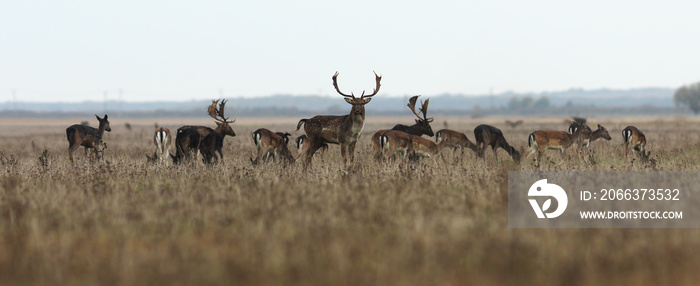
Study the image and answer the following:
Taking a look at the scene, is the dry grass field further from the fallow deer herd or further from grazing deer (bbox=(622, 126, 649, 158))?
grazing deer (bbox=(622, 126, 649, 158))

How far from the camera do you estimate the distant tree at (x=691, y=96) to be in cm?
16412

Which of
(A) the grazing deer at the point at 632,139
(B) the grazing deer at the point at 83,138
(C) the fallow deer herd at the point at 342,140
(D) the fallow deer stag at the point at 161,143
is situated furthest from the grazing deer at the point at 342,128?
(A) the grazing deer at the point at 632,139

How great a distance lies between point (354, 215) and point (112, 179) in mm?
6113

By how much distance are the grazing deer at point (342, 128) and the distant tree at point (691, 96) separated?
163029 millimetres

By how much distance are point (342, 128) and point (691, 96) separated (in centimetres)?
16626

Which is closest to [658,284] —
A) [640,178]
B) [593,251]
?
[593,251]

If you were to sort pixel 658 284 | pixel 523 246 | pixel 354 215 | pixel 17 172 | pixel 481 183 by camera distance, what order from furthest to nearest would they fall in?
pixel 17 172 < pixel 481 183 < pixel 354 215 < pixel 523 246 < pixel 658 284

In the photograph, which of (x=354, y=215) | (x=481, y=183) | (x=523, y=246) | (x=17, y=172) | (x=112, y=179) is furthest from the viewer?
(x=17, y=172)

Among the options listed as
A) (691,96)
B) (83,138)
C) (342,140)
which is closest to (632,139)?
(342,140)

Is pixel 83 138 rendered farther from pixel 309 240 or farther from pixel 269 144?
pixel 309 240

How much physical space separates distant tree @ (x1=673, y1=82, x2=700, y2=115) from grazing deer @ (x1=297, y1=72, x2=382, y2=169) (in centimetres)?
16303

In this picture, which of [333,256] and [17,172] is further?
[17,172]

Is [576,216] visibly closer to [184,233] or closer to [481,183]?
[481,183]

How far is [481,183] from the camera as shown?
42.2 feet
